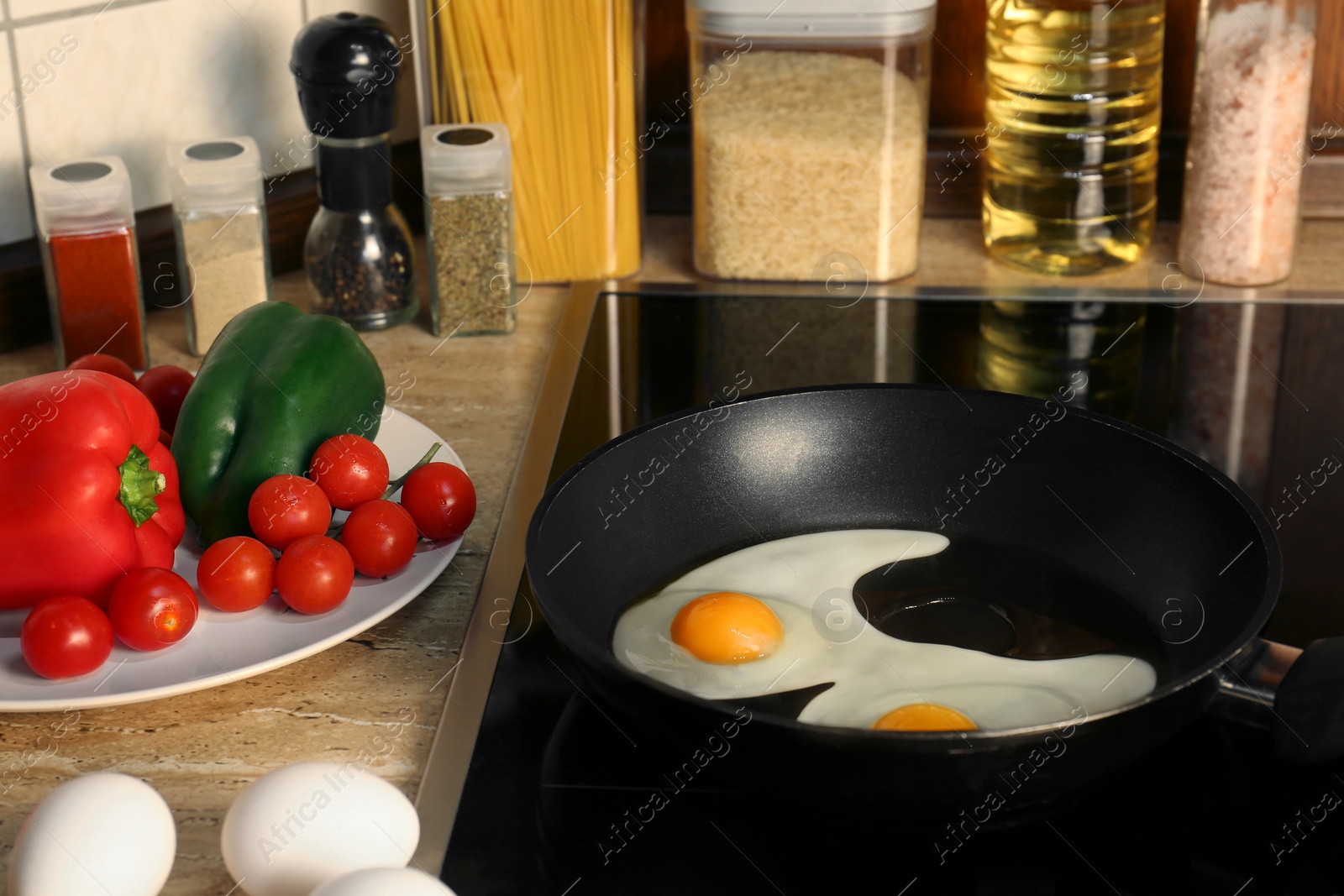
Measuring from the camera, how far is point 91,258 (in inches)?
37.6

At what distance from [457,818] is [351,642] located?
0.53 feet

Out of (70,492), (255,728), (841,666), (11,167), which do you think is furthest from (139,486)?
(11,167)

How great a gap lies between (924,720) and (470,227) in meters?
0.63

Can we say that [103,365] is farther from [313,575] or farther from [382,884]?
[382,884]

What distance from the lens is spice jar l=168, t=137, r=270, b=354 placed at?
996 mm

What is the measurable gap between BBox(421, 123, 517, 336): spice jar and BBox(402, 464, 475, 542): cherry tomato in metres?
0.36

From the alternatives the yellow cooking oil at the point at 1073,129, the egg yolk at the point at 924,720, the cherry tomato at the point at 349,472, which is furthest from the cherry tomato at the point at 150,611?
the yellow cooking oil at the point at 1073,129

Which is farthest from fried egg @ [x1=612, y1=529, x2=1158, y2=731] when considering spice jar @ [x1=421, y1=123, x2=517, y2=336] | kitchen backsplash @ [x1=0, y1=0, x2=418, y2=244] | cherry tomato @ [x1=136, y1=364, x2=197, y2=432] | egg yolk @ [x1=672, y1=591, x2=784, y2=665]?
kitchen backsplash @ [x1=0, y1=0, x2=418, y2=244]

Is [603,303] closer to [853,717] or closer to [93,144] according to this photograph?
[93,144]

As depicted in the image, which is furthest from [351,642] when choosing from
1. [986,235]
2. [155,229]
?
[986,235]

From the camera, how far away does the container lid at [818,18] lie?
1074 millimetres

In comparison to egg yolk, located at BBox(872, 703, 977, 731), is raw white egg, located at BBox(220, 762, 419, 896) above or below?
above

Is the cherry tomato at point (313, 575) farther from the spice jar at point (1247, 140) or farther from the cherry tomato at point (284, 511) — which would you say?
the spice jar at point (1247, 140)

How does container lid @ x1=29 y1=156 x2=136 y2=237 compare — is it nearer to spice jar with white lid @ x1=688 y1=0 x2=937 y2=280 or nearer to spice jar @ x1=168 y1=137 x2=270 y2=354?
spice jar @ x1=168 y1=137 x2=270 y2=354
